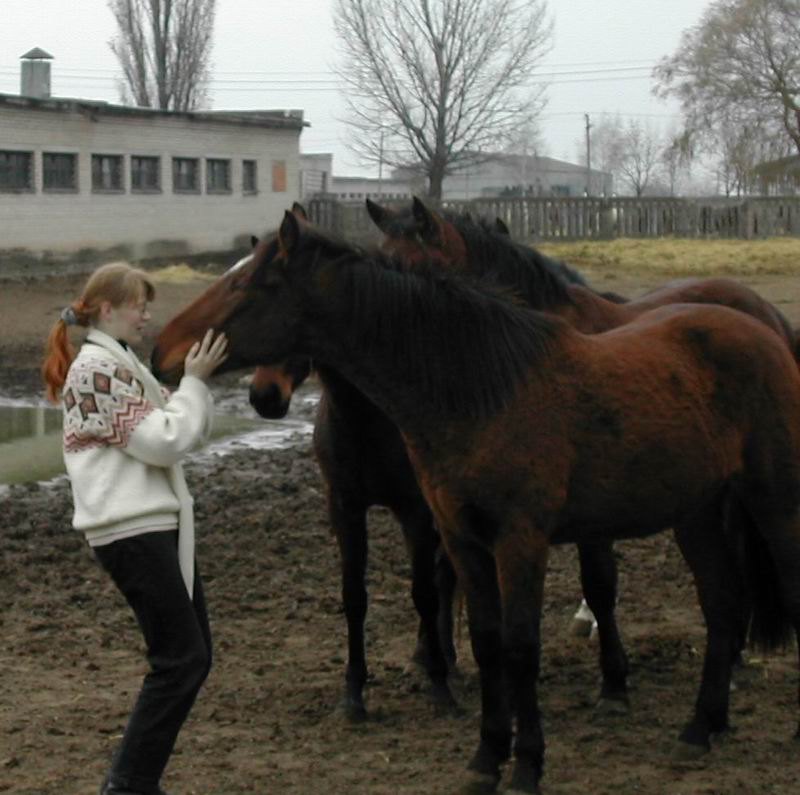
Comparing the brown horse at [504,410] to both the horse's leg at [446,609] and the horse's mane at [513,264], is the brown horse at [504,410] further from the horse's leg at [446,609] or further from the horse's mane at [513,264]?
the horse's leg at [446,609]

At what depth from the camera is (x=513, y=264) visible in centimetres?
586

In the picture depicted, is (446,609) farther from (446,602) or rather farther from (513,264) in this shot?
(513,264)

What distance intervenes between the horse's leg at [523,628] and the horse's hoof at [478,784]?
0.27 ft

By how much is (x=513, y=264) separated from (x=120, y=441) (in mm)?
2082

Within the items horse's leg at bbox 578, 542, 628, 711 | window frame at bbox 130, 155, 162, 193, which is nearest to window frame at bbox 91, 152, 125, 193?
window frame at bbox 130, 155, 162, 193

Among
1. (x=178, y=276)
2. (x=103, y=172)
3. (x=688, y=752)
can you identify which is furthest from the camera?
(x=103, y=172)

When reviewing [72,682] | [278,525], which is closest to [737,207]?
[278,525]

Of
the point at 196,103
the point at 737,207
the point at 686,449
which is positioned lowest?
the point at 686,449

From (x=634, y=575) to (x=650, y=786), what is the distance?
10.6 feet

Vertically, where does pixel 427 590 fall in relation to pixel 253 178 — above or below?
below

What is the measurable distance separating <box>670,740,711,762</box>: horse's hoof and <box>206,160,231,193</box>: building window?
35.2 metres

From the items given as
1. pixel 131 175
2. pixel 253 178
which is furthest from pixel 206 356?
pixel 253 178

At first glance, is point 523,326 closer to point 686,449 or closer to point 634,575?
point 686,449

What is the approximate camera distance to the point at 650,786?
15.9 feet
